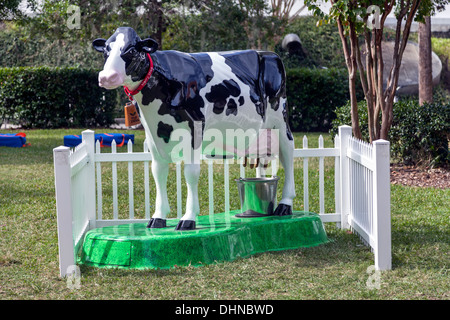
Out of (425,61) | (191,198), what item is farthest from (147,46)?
(425,61)

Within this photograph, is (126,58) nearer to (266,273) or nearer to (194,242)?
(194,242)

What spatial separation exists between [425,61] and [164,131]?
388 inches

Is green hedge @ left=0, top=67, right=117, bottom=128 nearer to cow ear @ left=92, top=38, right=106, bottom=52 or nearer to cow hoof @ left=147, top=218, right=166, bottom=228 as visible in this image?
cow hoof @ left=147, top=218, right=166, bottom=228

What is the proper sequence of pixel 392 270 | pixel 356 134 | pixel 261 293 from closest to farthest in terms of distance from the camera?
1. pixel 261 293
2. pixel 392 270
3. pixel 356 134

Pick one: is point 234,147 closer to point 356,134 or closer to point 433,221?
point 433,221

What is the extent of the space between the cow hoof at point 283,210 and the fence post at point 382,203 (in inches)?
47.1

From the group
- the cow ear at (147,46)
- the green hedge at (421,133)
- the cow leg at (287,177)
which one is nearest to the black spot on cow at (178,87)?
the cow ear at (147,46)

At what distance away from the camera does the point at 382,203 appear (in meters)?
4.73

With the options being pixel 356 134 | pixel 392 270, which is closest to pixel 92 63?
pixel 356 134

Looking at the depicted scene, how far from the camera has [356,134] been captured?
29.5ft

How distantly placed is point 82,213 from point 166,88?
1.52 meters

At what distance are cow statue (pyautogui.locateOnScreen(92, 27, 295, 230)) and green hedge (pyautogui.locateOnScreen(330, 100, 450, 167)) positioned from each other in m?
4.60

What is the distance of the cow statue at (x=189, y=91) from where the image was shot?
15.2 ft

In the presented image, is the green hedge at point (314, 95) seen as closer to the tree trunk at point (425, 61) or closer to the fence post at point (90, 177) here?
the tree trunk at point (425, 61)
